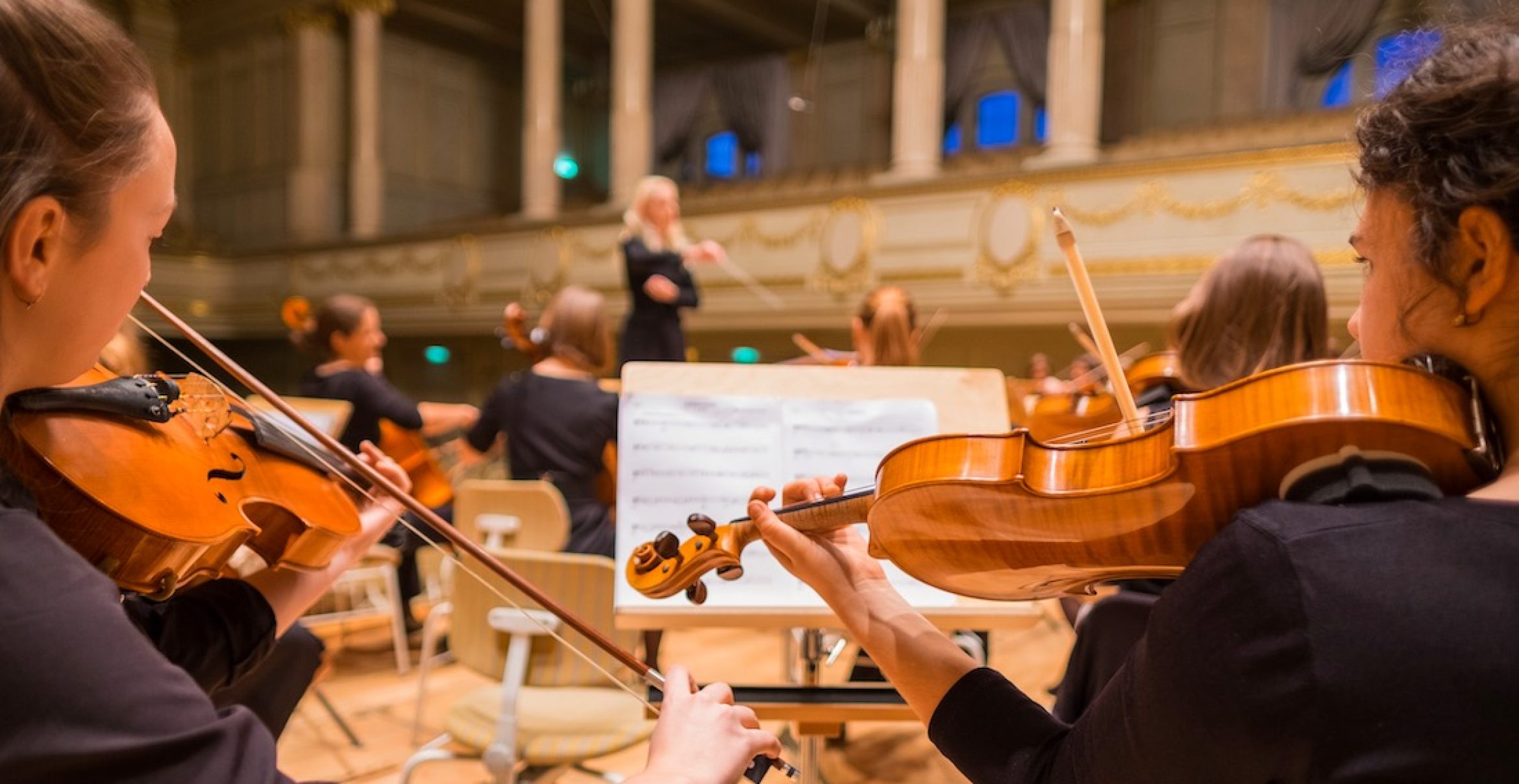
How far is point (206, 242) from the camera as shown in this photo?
1213 centimetres

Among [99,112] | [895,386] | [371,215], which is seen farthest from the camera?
[371,215]

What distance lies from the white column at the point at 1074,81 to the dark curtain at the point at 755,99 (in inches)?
231

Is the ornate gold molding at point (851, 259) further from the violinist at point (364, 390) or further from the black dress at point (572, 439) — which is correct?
the black dress at point (572, 439)

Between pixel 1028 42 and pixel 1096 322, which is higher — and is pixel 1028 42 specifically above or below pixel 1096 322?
above

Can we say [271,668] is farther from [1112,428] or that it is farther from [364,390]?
[364,390]

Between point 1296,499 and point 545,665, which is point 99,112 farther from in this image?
point 545,665

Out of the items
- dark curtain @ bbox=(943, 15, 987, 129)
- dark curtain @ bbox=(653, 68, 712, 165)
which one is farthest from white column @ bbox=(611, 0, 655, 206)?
dark curtain @ bbox=(653, 68, 712, 165)

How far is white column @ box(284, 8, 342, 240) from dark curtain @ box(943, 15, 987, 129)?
24.0ft

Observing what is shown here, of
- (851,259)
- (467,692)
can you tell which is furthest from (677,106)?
(467,692)

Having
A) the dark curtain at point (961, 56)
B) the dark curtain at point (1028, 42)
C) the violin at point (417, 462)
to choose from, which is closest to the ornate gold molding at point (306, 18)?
the dark curtain at point (961, 56)

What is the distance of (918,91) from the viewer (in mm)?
7805

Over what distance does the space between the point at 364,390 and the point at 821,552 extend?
2.69 metres

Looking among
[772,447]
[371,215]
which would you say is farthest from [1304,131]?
[371,215]

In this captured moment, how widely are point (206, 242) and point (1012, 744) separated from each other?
1342 cm
